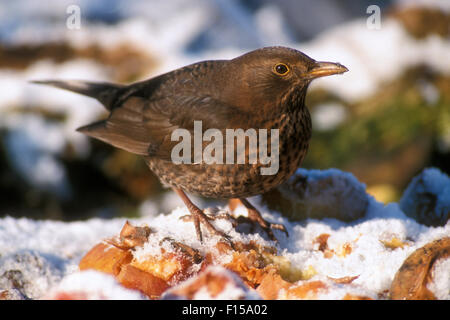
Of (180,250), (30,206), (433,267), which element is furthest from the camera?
(30,206)

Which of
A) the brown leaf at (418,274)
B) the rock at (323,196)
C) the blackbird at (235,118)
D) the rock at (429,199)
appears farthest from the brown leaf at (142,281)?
the rock at (429,199)

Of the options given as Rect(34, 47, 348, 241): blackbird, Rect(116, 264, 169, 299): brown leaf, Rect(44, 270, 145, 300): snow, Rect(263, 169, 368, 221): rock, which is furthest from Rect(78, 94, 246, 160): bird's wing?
Rect(44, 270, 145, 300): snow

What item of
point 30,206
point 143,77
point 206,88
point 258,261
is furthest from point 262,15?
point 258,261

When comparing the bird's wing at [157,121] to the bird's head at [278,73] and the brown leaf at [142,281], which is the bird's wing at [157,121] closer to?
the bird's head at [278,73]

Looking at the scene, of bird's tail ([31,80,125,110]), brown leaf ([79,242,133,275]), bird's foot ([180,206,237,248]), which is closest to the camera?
brown leaf ([79,242,133,275])

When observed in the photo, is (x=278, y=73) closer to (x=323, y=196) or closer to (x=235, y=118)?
(x=235, y=118)

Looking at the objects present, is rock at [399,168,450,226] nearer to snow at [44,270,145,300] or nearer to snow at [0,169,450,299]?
snow at [0,169,450,299]

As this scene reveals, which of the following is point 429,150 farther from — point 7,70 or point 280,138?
point 7,70
